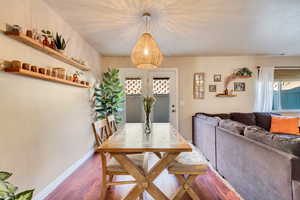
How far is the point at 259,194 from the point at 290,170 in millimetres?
513

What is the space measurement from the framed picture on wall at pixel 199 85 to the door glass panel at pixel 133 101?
155 cm

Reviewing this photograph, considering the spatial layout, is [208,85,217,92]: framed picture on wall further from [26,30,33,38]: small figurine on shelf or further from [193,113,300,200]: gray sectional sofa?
[26,30,33,38]: small figurine on shelf

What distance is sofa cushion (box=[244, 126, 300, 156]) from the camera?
1.42m

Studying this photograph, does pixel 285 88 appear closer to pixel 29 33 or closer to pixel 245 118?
pixel 245 118

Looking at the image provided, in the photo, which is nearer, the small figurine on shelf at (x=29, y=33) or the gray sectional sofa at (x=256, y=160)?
the gray sectional sofa at (x=256, y=160)

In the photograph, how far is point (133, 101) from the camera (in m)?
4.77

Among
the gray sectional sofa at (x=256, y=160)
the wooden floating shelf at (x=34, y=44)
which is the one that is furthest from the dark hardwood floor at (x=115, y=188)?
the wooden floating shelf at (x=34, y=44)

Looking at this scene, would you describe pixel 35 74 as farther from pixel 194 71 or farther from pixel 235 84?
pixel 235 84

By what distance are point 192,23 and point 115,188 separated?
108 inches

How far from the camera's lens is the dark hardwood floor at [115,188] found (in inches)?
84.5

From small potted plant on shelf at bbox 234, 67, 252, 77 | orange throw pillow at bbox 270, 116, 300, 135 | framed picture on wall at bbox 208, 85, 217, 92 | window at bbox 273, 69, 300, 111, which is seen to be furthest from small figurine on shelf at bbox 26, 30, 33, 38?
window at bbox 273, 69, 300, 111

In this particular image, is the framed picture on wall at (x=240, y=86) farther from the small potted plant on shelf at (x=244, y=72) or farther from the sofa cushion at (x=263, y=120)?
the sofa cushion at (x=263, y=120)

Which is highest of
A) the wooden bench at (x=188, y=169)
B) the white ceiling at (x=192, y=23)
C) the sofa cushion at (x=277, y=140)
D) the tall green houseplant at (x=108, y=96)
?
the white ceiling at (x=192, y=23)

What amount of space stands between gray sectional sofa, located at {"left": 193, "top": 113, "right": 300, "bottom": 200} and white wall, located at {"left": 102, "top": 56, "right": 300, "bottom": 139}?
1.79 meters
